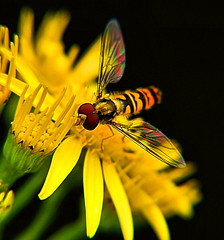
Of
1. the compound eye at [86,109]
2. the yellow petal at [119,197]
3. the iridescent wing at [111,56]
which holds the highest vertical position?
the iridescent wing at [111,56]

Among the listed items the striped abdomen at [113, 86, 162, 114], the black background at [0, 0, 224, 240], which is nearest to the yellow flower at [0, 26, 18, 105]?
the striped abdomen at [113, 86, 162, 114]

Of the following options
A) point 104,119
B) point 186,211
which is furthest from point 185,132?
point 104,119

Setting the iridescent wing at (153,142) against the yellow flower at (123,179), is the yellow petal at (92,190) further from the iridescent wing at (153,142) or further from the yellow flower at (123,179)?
the iridescent wing at (153,142)

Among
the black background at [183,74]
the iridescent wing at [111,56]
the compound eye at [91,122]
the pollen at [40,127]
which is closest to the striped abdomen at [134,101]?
the iridescent wing at [111,56]

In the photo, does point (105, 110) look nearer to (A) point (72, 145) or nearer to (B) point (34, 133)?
(A) point (72, 145)

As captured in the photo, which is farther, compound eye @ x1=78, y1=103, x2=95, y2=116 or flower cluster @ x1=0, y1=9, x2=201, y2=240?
compound eye @ x1=78, y1=103, x2=95, y2=116

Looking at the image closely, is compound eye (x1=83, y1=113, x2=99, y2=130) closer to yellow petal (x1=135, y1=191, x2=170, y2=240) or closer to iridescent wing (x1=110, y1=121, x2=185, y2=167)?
iridescent wing (x1=110, y1=121, x2=185, y2=167)

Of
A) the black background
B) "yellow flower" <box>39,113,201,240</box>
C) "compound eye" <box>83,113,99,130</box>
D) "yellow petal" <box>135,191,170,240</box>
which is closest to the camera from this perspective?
"yellow flower" <box>39,113,201,240</box>

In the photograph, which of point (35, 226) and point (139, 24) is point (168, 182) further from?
point (139, 24)
